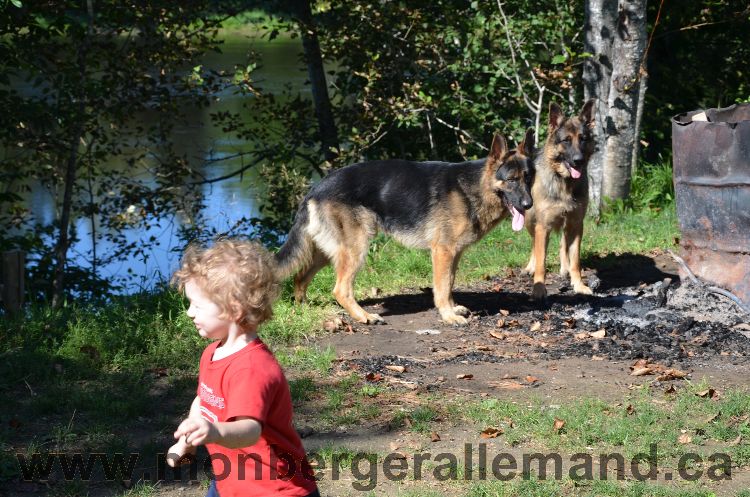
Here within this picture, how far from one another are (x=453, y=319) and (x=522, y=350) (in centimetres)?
98

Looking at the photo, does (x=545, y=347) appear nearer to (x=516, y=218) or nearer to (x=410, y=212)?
(x=516, y=218)

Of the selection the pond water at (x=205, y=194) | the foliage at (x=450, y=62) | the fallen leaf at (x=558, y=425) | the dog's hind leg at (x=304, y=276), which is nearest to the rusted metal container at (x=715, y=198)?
the fallen leaf at (x=558, y=425)

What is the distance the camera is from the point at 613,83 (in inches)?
435

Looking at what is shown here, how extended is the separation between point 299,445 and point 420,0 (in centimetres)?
1083

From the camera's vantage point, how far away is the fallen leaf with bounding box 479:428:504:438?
17.0ft

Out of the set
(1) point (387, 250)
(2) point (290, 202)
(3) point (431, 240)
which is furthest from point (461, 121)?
(3) point (431, 240)

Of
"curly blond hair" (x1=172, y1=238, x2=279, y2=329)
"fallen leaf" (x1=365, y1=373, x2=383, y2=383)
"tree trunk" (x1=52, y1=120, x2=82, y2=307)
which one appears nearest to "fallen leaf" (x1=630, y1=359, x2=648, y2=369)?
"fallen leaf" (x1=365, y1=373, x2=383, y2=383)

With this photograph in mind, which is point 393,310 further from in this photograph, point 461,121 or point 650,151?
point 650,151

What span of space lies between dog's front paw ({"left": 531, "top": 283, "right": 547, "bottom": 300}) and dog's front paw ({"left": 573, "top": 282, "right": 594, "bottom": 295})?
0.43m

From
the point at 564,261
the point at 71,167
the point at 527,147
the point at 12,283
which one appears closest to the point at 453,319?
the point at 527,147

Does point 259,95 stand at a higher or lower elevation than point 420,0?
lower

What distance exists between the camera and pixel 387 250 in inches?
407

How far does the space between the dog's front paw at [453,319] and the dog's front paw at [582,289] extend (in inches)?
58.2

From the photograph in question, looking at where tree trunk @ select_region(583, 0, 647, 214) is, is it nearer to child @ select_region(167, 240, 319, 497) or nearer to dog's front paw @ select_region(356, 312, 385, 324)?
dog's front paw @ select_region(356, 312, 385, 324)
